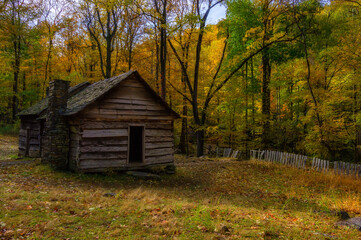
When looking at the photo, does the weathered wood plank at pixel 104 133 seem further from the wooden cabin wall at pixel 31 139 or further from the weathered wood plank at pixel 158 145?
the wooden cabin wall at pixel 31 139

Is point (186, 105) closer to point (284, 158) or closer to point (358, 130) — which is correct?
point (284, 158)

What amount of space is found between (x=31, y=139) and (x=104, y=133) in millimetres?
8251

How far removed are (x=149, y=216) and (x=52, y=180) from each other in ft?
Answer: 19.4

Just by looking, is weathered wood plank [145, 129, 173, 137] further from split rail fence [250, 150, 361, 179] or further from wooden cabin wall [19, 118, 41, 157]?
split rail fence [250, 150, 361, 179]

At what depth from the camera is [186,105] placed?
22688 mm

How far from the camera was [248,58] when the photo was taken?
18812 mm

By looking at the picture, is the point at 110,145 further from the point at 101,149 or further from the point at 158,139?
the point at 158,139

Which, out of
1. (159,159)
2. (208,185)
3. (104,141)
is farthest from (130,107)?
(208,185)

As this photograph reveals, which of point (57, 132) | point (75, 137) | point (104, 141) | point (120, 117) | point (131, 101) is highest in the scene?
point (131, 101)

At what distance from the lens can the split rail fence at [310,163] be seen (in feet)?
40.8

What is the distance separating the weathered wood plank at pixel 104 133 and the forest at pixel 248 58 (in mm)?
7631

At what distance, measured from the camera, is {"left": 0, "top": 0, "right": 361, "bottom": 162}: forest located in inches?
660

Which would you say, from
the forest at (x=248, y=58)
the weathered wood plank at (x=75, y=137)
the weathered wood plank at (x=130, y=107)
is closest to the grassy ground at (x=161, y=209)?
the weathered wood plank at (x=75, y=137)

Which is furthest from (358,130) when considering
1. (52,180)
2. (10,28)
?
(10,28)
